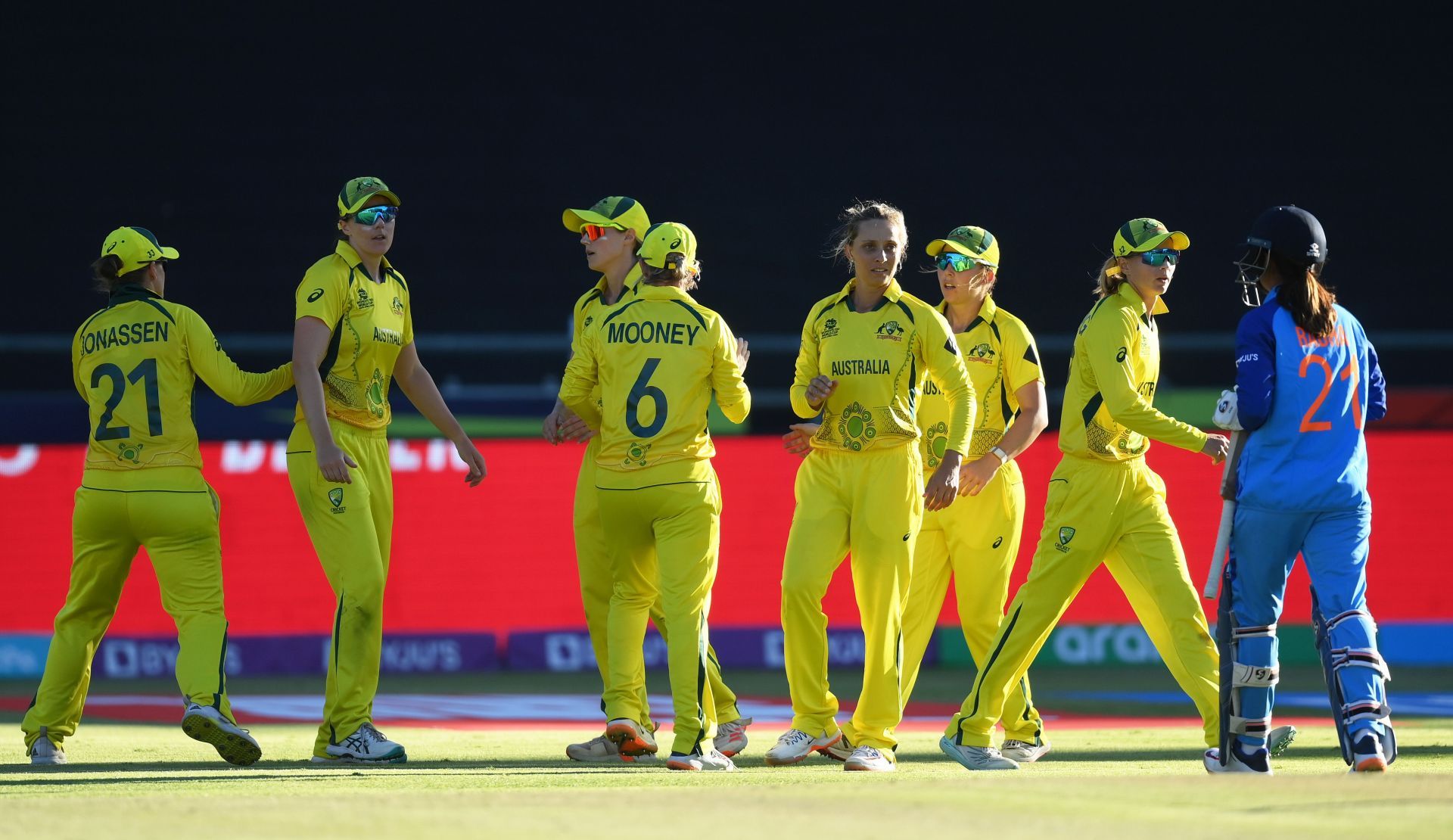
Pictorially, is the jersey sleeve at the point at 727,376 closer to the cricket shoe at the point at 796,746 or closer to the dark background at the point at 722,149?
the cricket shoe at the point at 796,746

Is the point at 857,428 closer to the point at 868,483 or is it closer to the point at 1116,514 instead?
the point at 868,483

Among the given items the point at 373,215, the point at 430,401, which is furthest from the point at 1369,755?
the point at 373,215

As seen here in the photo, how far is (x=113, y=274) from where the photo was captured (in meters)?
7.41

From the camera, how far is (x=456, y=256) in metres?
19.8

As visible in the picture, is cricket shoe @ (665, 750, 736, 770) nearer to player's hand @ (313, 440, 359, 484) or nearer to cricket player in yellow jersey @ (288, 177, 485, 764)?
cricket player in yellow jersey @ (288, 177, 485, 764)

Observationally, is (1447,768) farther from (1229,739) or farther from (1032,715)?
(1032,715)

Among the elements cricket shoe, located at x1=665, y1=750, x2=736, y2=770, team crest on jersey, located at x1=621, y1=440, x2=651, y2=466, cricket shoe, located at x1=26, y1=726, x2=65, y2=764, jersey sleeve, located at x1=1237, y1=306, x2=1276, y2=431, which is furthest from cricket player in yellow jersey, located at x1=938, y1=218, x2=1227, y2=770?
cricket shoe, located at x1=26, y1=726, x2=65, y2=764

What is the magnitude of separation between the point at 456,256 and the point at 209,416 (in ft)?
23.0

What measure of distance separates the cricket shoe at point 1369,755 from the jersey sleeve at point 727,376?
2.48 metres

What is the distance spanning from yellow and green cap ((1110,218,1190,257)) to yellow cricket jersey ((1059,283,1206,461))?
0.15 meters

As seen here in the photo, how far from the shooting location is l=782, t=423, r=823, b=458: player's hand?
732cm

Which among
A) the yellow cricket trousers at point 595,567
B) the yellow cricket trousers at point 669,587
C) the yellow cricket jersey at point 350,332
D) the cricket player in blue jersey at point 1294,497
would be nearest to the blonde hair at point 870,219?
the yellow cricket trousers at point 669,587

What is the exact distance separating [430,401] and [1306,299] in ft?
12.0

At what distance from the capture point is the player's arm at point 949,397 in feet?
23.5
